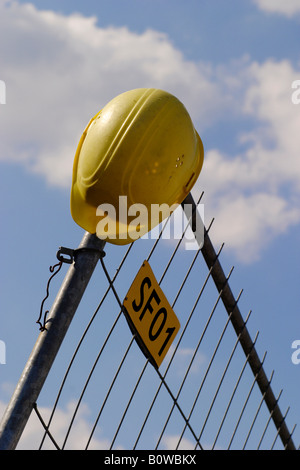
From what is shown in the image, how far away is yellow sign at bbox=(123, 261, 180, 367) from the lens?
2.42 m

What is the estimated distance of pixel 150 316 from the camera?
8.25 ft

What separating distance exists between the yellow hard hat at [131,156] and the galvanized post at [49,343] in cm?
11

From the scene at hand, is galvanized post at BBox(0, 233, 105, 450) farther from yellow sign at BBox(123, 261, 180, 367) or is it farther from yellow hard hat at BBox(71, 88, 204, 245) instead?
yellow sign at BBox(123, 261, 180, 367)

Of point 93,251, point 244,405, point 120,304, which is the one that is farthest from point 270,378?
point 93,251

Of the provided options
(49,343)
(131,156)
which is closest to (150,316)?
(49,343)

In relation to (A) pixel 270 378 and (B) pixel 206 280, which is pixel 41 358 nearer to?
(B) pixel 206 280

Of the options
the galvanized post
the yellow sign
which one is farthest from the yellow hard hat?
the yellow sign

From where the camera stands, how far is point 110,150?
1.94m

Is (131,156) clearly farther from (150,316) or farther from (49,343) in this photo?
(150,316)

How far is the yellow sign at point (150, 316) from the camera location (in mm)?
2420

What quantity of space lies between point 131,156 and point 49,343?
67 cm

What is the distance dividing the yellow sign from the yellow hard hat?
396 mm

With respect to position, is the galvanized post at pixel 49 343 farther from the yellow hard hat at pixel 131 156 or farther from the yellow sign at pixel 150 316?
the yellow sign at pixel 150 316

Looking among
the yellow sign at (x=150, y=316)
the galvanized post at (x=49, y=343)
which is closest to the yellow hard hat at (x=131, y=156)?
the galvanized post at (x=49, y=343)
